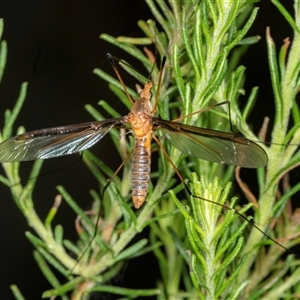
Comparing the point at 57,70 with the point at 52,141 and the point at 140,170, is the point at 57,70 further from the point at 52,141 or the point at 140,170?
the point at 140,170

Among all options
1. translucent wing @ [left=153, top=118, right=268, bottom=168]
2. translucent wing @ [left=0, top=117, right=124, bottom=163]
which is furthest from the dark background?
translucent wing @ [left=153, top=118, right=268, bottom=168]

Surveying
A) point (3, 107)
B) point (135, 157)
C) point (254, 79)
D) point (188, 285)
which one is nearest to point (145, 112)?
point (135, 157)

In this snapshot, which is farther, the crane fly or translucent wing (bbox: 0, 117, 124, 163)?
translucent wing (bbox: 0, 117, 124, 163)

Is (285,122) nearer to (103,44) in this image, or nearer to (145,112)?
(145,112)

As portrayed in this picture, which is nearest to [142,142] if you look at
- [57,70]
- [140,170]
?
[140,170]

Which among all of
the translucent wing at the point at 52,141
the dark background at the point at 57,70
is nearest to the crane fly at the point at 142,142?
the translucent wing at the point at 52,141

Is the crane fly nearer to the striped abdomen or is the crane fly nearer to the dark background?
the striped abdomen
